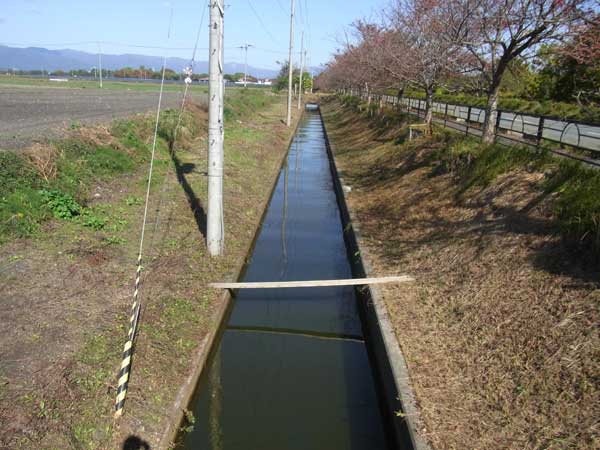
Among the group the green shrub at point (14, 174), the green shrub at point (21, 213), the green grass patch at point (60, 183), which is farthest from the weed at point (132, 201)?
the green shrub at point (21, 213)

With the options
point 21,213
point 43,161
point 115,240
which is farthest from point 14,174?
point 115,240

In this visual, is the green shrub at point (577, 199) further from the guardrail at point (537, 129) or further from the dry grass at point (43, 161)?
the dry grass at point (43, 161)

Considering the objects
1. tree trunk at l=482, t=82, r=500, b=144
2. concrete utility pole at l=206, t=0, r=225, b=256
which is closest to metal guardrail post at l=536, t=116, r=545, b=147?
tree trunk at l=482, t=82, r=500, b=144

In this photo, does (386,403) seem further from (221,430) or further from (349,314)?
(349,314)

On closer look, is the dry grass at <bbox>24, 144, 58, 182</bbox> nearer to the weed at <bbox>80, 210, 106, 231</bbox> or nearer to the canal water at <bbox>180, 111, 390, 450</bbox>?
the weed at <bbox>80, 210, 106, 231</bbox>

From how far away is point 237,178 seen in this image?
16.0m

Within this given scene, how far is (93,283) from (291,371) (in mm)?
3085

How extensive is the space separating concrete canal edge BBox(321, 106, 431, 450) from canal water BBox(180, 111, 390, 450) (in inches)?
9.5

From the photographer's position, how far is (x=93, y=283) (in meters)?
7.16

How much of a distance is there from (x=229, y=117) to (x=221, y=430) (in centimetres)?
2681

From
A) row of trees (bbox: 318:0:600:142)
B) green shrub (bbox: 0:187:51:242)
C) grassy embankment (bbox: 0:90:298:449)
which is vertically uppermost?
row of trees (bbox: 318:0:600:142)

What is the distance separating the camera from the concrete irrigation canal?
5.61 metres

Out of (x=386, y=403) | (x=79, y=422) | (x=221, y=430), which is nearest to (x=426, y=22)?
(x=386, y=403)

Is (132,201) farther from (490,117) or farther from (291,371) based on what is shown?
(490,117)
